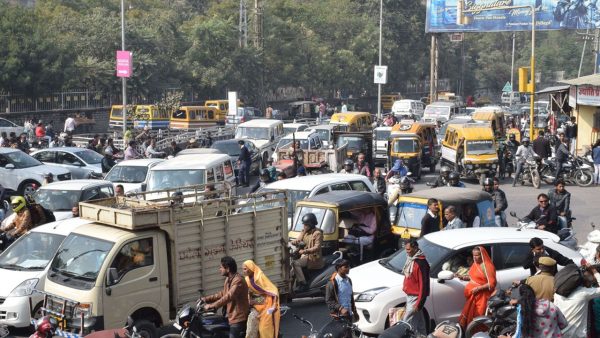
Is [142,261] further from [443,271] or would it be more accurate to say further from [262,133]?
[262,133]

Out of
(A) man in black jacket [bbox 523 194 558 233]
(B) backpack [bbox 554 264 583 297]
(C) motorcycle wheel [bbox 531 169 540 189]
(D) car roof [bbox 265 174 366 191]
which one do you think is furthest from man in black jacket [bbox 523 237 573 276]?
(C) motorcycle wheel [bbox 531 169 540 189]

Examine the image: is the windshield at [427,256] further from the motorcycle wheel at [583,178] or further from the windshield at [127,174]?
the motorcycle wheel at [583,178]

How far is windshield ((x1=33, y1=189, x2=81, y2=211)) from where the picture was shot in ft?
61.1

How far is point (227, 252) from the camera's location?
12562 mm

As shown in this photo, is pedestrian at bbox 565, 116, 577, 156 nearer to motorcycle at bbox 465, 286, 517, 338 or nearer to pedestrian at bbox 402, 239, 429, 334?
motorcycle at bbox 465, 286, 517, 338

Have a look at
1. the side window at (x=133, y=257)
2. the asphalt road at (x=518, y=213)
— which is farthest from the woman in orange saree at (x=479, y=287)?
the side window at (x=133, y=257)

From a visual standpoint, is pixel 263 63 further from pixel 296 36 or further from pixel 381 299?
pixel 381 299

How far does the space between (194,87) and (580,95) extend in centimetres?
3123

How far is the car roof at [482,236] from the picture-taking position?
12.1 meters

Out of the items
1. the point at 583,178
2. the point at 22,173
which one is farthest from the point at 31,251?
the point at 583,178

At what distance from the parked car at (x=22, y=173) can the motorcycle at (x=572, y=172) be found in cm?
1434

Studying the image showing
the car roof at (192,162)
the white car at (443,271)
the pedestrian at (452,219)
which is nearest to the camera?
the white car at (443,271)

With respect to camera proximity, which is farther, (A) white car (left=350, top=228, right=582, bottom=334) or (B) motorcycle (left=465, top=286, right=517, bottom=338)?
(A) white car (left=350, top=228, right=582, bottom=334)

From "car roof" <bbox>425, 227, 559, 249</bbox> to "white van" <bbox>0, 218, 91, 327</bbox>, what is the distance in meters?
4.85
